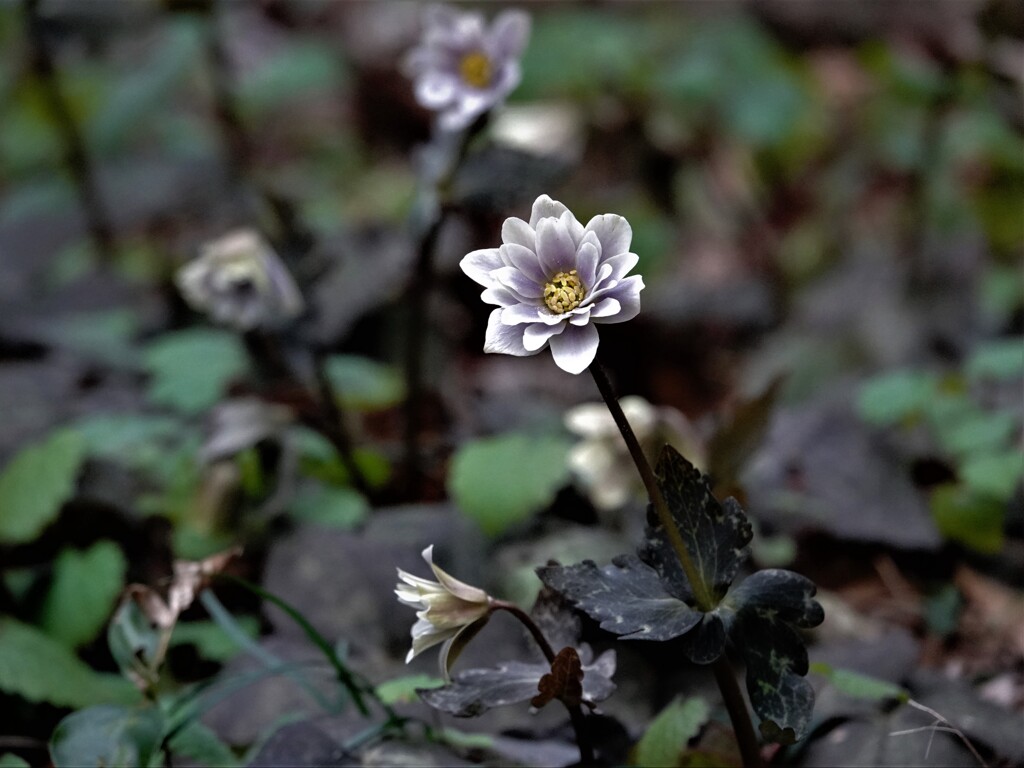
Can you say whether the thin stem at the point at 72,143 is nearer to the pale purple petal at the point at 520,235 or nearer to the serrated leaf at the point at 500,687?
the pale purple petal at the point at 520,235

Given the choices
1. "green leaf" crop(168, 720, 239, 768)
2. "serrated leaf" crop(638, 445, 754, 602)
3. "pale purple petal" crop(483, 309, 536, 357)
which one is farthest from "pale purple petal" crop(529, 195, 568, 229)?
"green leaf" crop(168, 720, 239, 768)

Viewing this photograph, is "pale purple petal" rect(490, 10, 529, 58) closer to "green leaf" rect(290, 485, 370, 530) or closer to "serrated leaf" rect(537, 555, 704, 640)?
"green leaf" rect(290, 485, 370, 530)

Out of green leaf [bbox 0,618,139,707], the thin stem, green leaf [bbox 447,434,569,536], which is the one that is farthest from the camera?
the thin stem

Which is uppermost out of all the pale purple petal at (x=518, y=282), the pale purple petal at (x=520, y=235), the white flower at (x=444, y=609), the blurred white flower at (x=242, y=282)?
the pale purple petal at (x=520, y=235)

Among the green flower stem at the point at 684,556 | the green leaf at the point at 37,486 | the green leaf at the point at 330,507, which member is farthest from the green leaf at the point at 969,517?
the green leaf at the point at 37,486

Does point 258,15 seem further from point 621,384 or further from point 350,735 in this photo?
point 350,735

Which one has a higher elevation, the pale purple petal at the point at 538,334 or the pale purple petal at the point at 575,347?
the pale purple petal at the point at 538,334
